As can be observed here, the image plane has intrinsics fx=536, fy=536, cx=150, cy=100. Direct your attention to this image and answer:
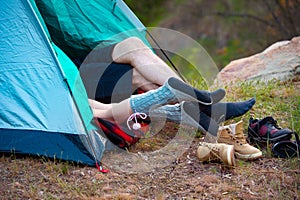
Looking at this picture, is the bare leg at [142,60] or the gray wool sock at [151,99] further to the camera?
the bare leg at [142,60]

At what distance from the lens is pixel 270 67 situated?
558 centimetres

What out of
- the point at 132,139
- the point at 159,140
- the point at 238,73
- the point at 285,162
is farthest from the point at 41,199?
the point at 238,73

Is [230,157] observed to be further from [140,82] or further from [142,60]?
[142,60]

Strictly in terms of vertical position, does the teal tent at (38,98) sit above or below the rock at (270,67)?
above

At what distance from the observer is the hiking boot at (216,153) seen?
10.9 ft

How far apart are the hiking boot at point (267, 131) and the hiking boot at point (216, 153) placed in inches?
15.6

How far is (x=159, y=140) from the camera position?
3824 mm

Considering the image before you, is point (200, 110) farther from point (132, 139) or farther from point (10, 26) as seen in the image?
point (10, 26)

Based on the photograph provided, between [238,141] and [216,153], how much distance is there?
22cm

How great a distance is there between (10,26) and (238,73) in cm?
279

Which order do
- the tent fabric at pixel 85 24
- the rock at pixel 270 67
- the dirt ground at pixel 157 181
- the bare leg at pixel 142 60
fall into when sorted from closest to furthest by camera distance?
1. the dirt ground at pixel 157 181
2. the bare leg at pixel 142 60
3. the tent fabric at pixel 85 24
4. the rock at pixel 270 67

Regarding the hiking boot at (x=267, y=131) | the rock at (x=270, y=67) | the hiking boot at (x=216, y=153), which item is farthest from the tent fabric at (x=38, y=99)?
the rock at (x=270, y=67)

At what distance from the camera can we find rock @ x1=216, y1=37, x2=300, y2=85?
5.38 m

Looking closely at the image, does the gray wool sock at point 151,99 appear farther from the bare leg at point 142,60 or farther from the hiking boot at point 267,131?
the hiking boot at point 267,131
